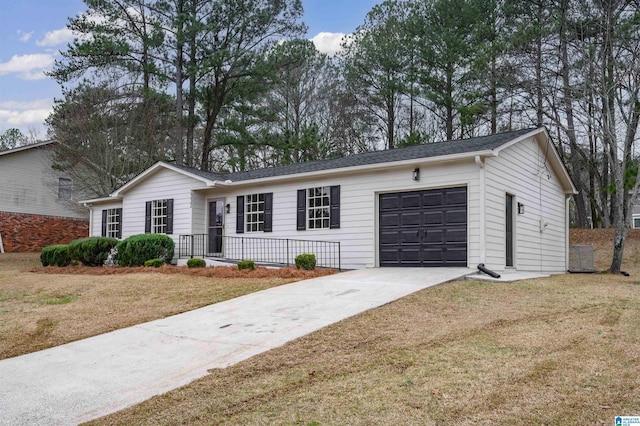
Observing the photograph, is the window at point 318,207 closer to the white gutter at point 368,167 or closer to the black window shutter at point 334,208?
the black window shutter at point 334,208

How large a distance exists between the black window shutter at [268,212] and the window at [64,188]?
1555 centimetres

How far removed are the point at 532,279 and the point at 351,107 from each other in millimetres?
17717

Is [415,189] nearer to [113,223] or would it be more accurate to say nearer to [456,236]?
[456,236]

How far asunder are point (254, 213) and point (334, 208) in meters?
3.00

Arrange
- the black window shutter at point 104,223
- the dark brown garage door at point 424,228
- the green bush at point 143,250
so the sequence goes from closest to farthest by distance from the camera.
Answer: the dark brown garage door at point 424,228, the green bush at point 143,250, the black window shutter at point 104,223

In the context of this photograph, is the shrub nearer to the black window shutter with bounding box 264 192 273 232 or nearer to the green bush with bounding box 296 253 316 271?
the black window shutter with bounding box 264 192 273 232

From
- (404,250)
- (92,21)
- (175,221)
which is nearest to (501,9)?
(404,250)

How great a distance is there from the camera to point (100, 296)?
10.3m

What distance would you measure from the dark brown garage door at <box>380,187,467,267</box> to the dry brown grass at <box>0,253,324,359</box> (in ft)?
6.40

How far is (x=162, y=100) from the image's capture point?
78.0 feet

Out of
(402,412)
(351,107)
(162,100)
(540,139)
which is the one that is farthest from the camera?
(351,107)

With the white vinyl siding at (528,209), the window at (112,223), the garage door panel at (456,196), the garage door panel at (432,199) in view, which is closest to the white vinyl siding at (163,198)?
the window at (112,223)

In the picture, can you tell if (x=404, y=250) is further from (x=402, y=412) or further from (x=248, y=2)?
(x=248, y=2)

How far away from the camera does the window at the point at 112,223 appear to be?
64.7 ft
